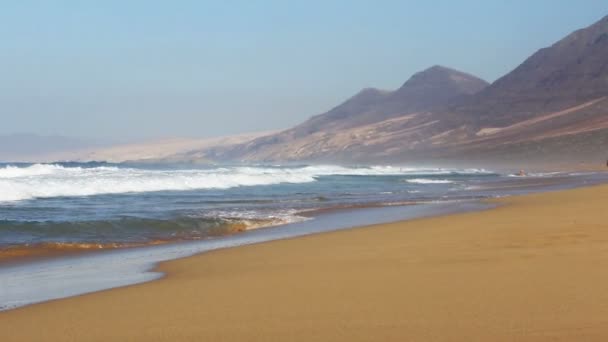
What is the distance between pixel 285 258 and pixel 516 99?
119 m

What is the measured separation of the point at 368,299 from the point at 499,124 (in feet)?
366

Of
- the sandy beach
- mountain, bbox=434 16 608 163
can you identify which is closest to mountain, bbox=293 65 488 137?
mountain, bbox=434 16 608 163

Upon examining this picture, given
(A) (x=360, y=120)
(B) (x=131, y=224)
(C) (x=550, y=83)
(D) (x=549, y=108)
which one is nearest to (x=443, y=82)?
(A) (x=360, y=120)

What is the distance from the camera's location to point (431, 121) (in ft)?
433

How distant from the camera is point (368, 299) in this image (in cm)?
662

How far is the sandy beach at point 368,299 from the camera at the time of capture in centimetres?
557

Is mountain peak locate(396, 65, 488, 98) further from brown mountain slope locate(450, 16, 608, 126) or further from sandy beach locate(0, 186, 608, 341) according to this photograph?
sandy beach locate(0, 186, 608, 341)

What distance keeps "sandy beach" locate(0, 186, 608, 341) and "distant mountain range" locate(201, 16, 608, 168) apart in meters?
73.7

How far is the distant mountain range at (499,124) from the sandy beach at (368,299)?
73.7 meters

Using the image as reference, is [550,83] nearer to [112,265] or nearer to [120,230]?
[120,230]

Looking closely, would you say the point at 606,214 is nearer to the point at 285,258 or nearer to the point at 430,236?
the point at 430,236

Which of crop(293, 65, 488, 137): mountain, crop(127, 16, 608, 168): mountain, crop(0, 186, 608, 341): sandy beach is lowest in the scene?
crop(0, 186, 608, 341): sandy beach

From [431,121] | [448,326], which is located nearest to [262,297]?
[448,326]

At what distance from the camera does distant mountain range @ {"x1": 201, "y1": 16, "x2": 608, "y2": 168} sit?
3686 inches
